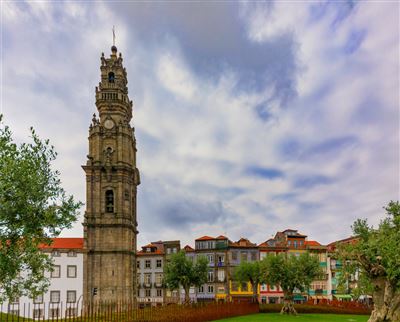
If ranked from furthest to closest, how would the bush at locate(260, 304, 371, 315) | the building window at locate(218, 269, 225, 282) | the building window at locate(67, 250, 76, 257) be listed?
the building window at locate(218, 269, 225, 282), the building window at locate(67, 250, 76, 257), the bush at locate(260, 304, 371, 315)

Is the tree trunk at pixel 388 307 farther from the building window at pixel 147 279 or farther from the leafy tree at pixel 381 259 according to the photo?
the building window at pixel 147 279

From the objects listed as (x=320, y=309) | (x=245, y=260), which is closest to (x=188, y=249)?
(x=245, y=260)

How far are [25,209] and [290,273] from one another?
40.7 m

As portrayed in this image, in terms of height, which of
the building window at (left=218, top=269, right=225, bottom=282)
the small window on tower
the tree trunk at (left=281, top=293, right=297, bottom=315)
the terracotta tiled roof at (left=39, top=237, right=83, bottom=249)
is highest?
the small window on tower

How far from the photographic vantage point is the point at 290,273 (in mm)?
53969

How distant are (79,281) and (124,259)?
7.03m

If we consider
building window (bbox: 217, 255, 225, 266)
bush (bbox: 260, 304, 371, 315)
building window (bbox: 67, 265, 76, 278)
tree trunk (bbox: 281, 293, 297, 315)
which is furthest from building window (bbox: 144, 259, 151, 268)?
tree trunk (bbox: 281, 293, 297, 315)

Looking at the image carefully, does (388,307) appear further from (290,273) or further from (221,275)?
(221,275)

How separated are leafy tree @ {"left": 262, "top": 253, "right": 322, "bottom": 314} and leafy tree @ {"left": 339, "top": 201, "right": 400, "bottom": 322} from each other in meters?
23.4

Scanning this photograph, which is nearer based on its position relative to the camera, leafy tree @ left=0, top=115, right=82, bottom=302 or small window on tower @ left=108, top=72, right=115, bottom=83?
leafy tree @ left=0, top=115, right=82, bottom=302

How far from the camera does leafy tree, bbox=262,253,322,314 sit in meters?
53.9

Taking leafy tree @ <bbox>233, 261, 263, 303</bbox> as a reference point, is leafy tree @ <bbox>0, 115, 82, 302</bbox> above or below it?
above

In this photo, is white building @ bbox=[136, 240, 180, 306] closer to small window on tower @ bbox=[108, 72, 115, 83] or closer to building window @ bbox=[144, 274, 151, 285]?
building window @ bbox=[144, 274, 151, 285]

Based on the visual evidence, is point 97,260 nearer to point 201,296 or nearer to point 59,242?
point 59,242
